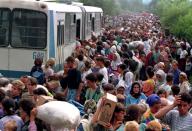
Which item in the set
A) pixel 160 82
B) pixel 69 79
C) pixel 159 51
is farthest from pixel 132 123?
pixel 159 51

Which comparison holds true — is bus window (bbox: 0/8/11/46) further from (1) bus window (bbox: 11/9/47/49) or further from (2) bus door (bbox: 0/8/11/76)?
(1) bus window (bbox: 11/9/47/49)

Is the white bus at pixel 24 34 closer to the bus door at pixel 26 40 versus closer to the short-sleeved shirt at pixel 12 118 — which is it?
the bus door at pixel 26 40

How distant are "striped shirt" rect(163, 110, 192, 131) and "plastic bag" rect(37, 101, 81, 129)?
374 centimetres

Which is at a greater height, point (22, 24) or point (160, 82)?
point (22, 24)

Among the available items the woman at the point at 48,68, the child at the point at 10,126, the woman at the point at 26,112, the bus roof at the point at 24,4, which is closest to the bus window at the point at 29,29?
the bus roof at the point at 24,4

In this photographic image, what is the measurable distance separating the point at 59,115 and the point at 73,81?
296 inches

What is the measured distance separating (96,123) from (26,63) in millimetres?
8634

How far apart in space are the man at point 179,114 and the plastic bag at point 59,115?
11.9 feet

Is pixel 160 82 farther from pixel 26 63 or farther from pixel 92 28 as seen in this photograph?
pixel 92 28

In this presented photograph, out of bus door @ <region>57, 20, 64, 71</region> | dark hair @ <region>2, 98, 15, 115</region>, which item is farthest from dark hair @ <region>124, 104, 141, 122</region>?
bus door @ <region>57, 20, 64, 71</region>

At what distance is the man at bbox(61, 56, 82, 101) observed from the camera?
43.0 feet

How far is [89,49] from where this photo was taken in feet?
70.1

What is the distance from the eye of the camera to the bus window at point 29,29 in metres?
16.6

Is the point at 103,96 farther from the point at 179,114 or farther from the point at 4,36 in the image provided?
the point at 4,36
